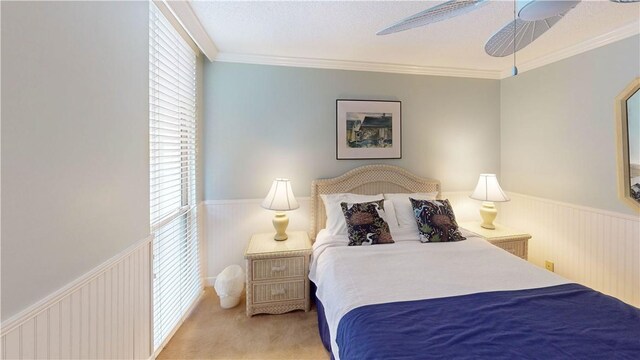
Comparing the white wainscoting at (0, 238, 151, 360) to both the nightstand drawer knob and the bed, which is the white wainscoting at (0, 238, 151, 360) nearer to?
the nightstand drawer knob

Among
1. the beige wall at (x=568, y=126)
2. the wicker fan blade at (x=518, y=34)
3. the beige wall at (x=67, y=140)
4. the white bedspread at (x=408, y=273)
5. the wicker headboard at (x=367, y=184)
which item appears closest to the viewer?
the beige wall at (x=67, y=140)

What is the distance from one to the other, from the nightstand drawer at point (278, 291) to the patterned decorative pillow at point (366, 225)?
24.8 inches

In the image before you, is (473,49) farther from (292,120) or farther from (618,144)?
(292,120)

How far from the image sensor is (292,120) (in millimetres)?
2711

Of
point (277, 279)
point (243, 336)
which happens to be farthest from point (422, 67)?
point (243, 336)

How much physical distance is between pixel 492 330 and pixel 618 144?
7.11ft

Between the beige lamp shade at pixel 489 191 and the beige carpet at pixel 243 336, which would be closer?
the beige carpet at pixel 243 336

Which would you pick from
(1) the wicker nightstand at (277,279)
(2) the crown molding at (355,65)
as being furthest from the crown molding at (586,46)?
(1) the wicker nightstand at (277,279)

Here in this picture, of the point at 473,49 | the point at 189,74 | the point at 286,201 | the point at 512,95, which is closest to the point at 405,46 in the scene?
the point at 473,49

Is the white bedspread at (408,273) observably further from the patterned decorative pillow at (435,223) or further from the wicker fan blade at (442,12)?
the wicker fan blade at (442,12)

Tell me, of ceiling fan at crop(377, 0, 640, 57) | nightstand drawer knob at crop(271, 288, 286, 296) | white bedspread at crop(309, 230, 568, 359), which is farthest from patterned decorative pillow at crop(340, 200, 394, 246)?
ceiling fan at crop(377, 0, 640, 57)

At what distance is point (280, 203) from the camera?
2.31 m

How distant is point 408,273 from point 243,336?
1.37 metres

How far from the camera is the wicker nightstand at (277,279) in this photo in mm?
2164
